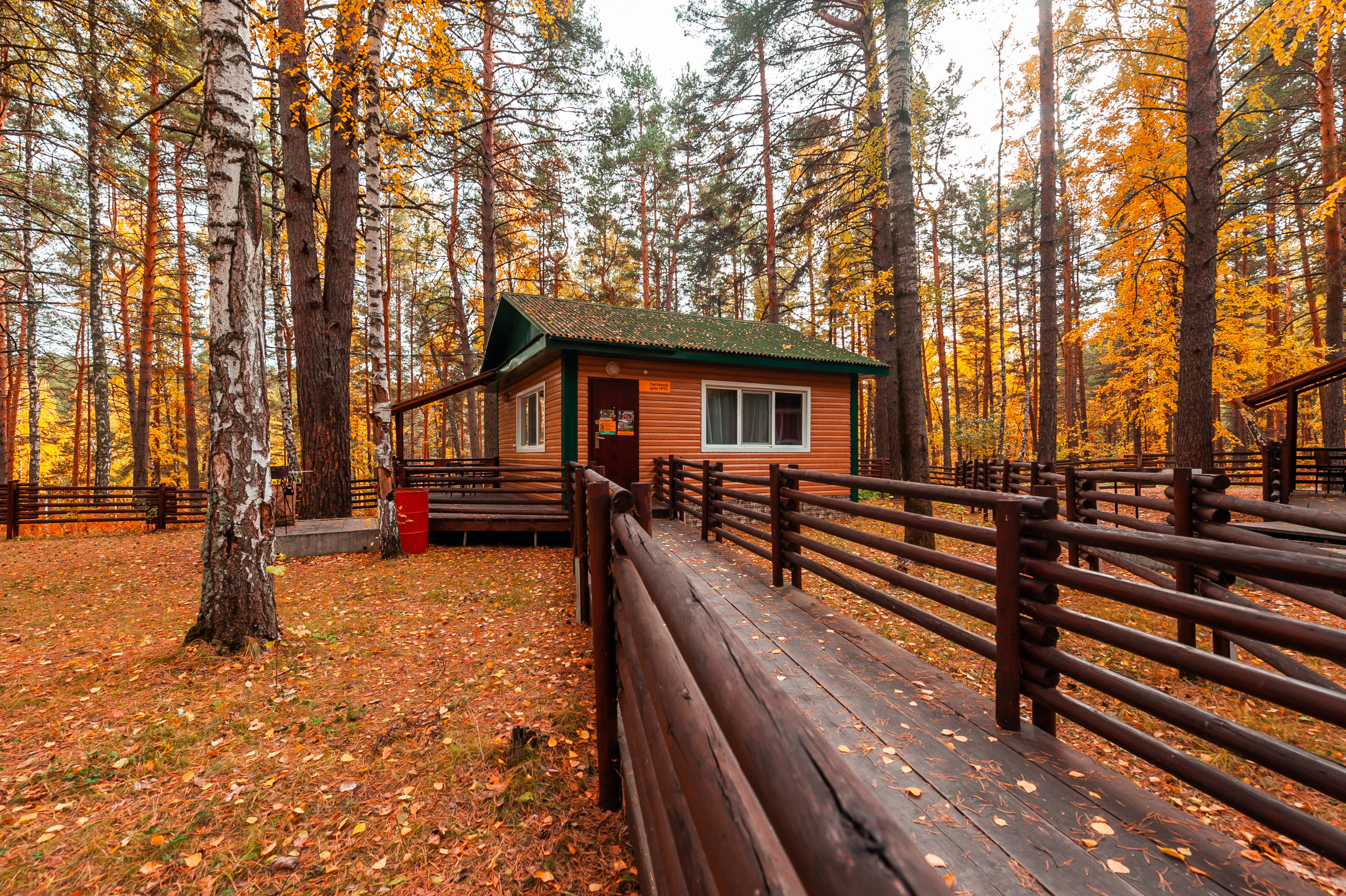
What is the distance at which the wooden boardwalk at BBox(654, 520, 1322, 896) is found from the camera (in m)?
1.74

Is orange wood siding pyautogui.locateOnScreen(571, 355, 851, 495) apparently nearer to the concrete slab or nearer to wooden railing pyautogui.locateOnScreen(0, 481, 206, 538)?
the concrete slab

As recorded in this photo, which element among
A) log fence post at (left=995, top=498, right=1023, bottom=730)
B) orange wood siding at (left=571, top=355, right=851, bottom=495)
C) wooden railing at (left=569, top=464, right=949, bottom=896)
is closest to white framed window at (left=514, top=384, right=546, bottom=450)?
orange wood siding at (left=571, top=355, right=851, bottom=495)

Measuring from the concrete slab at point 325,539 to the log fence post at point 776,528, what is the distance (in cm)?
700

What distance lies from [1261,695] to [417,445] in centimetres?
4858

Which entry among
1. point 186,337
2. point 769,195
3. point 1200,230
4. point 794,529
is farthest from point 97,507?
point 1200,230

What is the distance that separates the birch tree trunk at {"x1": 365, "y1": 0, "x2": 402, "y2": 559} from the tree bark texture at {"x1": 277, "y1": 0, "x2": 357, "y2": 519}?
2884 millimetres

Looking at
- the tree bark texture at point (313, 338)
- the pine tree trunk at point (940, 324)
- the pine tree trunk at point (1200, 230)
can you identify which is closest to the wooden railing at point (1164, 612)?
the pine tree trunk at point (1200, 230)

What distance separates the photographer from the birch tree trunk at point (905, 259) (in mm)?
7281

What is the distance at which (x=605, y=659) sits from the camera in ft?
8.02

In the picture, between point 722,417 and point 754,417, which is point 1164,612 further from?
point 754,417

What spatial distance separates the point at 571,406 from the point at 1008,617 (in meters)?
8.68

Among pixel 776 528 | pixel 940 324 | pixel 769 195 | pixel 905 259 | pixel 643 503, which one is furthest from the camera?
pixel 940 324

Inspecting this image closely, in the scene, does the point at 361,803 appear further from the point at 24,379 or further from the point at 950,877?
the point at 24,379

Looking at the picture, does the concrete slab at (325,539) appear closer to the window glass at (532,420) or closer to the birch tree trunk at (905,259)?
the window glass at (532,420)
